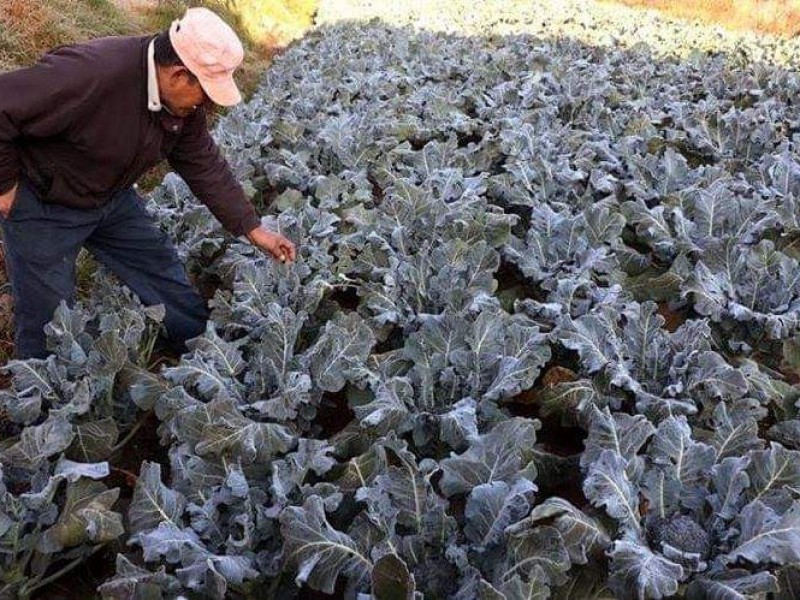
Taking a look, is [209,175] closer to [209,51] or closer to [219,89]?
[219,89]

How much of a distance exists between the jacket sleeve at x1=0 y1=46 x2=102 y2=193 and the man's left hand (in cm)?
100

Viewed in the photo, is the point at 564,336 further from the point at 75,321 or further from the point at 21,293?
the point at 21,293

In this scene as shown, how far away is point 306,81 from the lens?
7.66 meters

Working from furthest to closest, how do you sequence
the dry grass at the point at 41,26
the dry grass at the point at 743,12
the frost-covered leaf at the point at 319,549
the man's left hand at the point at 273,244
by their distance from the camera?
the dry grass at the point at 743,12
the dry grass at the point at 41,26
the man's left hand at the point at 273,244
the frost-covered leaf at the point at 319,549

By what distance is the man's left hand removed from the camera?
3.53 m

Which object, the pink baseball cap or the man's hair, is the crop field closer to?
the pink baseball cap

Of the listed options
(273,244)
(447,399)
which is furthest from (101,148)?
(447,399)

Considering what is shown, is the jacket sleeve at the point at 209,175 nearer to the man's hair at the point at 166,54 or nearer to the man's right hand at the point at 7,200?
the man's hair at the point at 166,54

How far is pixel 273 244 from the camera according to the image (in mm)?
3539

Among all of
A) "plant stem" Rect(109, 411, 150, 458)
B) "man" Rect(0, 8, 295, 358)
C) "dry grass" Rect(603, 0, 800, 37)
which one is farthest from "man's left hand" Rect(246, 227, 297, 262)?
"dry grass" Rect(603, 0, 800, 37)

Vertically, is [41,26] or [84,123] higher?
[84,123]

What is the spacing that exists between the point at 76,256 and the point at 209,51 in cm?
121

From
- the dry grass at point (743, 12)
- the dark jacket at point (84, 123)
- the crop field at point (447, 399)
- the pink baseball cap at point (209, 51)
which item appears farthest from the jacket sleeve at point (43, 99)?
the dry grass at point (743, 12)

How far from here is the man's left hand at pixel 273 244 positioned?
353cm
